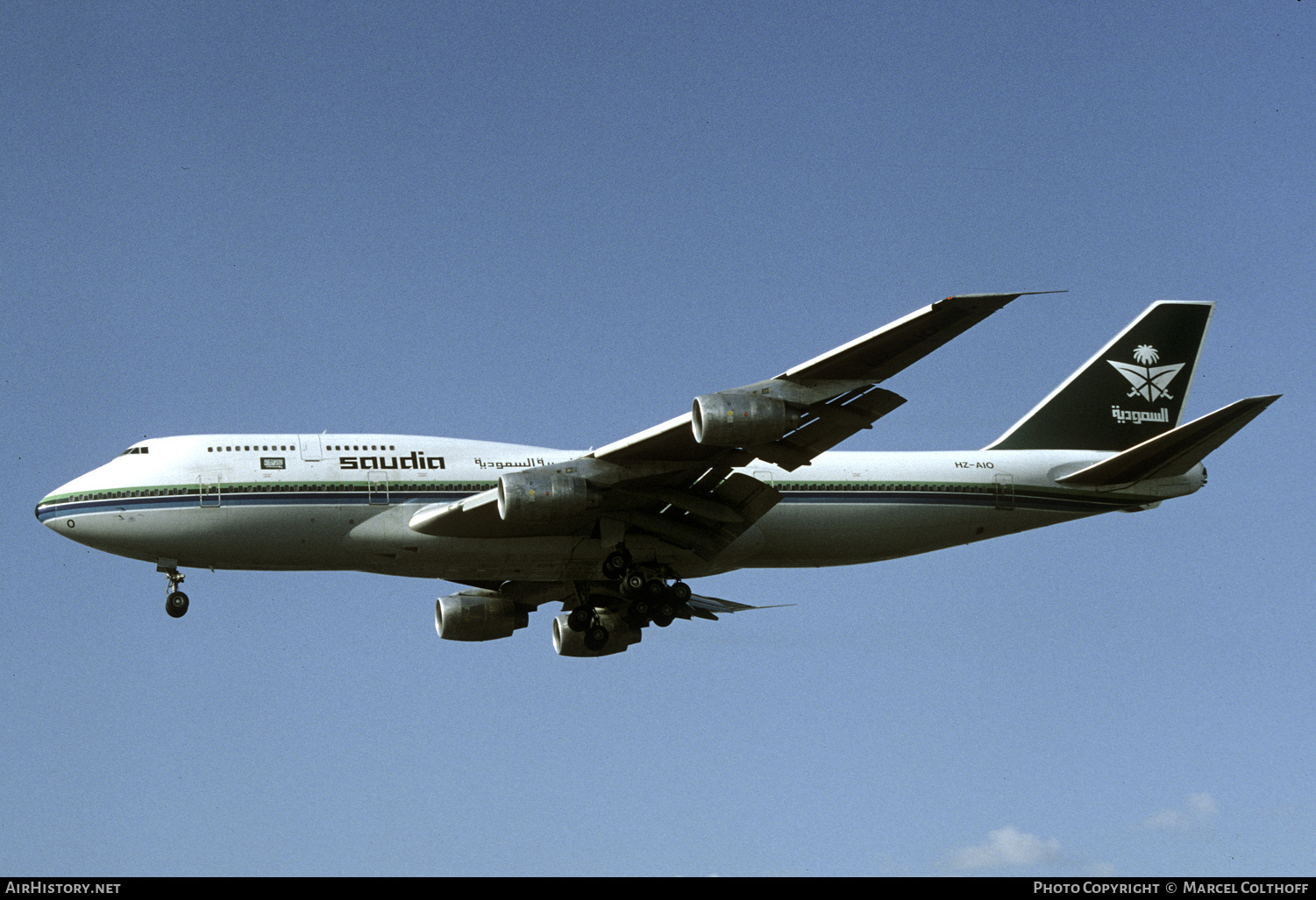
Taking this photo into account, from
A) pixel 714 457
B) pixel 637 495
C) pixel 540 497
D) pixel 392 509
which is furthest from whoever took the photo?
pixel 392 509

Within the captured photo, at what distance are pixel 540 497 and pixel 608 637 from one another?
896cm

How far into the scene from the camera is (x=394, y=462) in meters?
37.0

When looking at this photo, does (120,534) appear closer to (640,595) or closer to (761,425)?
(640,595)

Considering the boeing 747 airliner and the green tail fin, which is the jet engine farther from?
the green tail fin

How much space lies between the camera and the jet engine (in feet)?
109

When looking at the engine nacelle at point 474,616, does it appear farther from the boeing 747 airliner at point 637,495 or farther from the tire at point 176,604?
the tire at point 176,604

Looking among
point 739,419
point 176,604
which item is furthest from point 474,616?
point 739,419

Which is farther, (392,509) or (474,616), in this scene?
(474,616)

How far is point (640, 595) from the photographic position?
37.1 m

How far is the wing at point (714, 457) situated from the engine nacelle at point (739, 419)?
0.02 metres

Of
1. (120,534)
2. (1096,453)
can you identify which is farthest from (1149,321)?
(120,534)

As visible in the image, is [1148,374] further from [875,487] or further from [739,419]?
[739,419]

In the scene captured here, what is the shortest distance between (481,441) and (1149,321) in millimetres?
20250

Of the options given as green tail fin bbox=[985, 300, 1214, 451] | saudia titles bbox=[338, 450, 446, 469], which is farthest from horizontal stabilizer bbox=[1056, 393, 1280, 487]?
saudia titles bbox=[338, 450, 446, 469]
